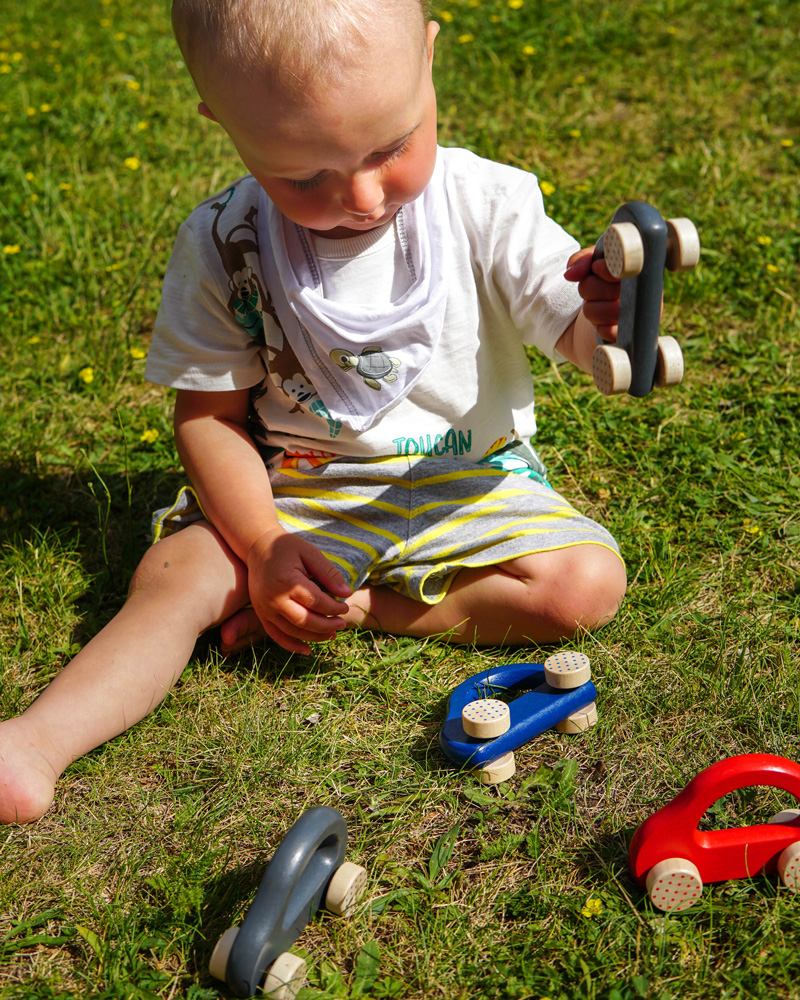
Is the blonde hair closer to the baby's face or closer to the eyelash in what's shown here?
the baby's face

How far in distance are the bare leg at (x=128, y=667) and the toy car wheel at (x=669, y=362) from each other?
1.04 metres

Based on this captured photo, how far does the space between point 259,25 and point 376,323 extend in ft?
2.11

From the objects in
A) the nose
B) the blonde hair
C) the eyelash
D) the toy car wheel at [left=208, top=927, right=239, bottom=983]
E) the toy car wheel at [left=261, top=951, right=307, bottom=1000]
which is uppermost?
the blonde hair

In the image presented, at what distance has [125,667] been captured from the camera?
6.47 feet

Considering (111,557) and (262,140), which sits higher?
(262,140)

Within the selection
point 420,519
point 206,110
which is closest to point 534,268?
point 420,519

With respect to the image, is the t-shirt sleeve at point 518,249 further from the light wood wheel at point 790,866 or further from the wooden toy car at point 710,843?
the light wood wheel at point 790,866

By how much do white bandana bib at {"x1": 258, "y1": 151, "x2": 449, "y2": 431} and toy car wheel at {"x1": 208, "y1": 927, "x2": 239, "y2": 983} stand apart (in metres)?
1.06

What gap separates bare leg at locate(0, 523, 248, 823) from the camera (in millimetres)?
1806

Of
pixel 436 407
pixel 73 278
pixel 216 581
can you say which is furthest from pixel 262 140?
pixel 73 278

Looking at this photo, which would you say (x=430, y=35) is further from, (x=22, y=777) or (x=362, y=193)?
(x=22, y=777)

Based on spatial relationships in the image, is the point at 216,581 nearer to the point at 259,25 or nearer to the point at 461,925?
the point at 461,925

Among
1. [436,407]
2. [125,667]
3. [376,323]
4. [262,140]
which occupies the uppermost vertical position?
[262,140]

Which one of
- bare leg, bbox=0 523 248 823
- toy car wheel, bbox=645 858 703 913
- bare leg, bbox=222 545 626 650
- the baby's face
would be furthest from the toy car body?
the baby's face
